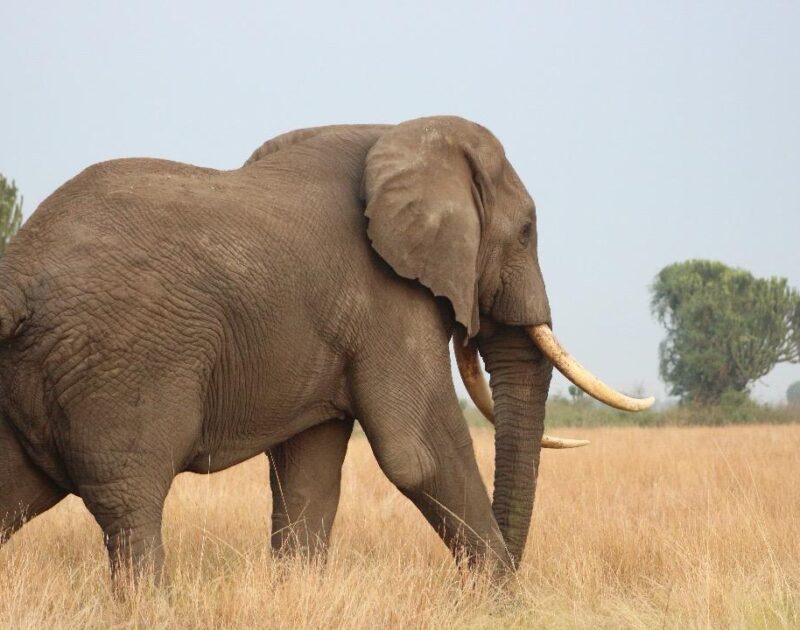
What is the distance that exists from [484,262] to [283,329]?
1.34 meters

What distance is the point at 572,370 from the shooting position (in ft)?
22.7

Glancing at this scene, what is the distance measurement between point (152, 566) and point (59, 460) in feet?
2.05

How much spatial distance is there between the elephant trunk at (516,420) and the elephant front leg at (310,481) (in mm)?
890

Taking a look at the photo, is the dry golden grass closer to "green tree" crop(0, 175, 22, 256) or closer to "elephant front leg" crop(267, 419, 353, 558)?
"elephant front leg" crop(267, 419, 353, 558)

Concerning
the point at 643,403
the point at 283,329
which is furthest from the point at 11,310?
the point at 643,403

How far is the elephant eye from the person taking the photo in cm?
690

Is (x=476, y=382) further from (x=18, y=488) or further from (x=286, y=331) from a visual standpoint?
(x=18, y=488)

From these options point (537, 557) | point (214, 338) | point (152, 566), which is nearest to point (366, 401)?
point (214, 338)

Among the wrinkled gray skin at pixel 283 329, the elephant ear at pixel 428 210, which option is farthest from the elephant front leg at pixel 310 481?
the elephant ear at pixel 428 210

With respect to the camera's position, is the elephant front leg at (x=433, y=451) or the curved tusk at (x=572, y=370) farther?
the curved tusk at (x=572, y=370)

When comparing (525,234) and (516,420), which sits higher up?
(525,234)

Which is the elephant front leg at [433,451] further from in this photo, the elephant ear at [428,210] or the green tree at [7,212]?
the green tree at [7,212]

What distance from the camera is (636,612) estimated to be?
6.03 meters

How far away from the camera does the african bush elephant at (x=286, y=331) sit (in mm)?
5426
